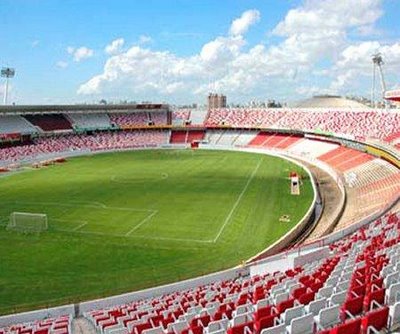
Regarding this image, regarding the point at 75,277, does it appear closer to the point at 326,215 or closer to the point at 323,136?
→ the point at 326,215

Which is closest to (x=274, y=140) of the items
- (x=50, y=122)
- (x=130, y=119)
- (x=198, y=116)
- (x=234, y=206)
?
(x=198, y=116)

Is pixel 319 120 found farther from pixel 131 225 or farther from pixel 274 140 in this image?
pixel 131 225

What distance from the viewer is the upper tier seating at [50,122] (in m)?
101

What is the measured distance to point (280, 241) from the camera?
35.0 meters

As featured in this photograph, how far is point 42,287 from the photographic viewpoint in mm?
27781

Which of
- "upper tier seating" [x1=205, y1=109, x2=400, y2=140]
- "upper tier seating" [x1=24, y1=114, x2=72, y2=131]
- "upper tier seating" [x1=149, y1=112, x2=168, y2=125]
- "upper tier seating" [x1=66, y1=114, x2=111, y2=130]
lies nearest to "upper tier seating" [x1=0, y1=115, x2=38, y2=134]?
"upper tier seating" [x1=24, y1=114, x2=72, y2=131]

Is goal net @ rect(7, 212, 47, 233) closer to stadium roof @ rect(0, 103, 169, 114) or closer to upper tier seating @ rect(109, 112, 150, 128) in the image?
stadium roof @ rect(0, 103, 169, 114)

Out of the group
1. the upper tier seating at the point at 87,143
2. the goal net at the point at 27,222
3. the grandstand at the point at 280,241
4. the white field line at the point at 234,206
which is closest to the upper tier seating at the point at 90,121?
the grandstand at the point at 280,241

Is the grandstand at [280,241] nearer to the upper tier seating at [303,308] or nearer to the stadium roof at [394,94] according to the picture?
the upper tier seating at [303,308]

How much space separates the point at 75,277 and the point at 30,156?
60292 mm

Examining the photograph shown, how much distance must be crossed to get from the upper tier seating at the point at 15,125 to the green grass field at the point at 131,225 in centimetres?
2249

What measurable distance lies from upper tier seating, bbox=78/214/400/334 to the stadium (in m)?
0.05

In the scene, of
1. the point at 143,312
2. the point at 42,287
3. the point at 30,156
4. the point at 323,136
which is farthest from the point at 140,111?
the point at 143,312

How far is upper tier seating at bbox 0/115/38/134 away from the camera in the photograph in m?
91.8
